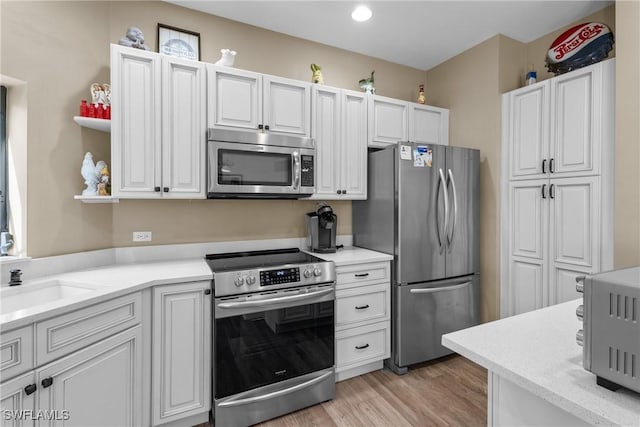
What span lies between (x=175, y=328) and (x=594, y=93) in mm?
3199

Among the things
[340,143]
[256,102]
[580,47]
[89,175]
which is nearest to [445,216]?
[340,143]

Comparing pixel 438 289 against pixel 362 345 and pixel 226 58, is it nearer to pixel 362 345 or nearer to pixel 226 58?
pixel 362 345

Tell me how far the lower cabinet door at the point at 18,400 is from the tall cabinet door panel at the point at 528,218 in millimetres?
3260

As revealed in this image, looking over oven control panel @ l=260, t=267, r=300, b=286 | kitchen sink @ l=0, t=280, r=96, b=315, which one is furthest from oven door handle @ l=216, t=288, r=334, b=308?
kitchen sink @ l=0, t=280, r=96, b=315

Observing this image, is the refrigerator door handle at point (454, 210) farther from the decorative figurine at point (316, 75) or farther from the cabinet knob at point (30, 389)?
the cabinet knob at point (30, 389)

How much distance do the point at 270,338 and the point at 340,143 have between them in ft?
5.41

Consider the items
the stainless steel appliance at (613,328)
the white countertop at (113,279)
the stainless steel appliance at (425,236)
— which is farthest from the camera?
the stainless steel appliance at (425,236)

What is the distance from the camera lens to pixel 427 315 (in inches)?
104

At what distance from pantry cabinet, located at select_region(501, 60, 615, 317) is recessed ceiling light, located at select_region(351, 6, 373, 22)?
4.69 feet

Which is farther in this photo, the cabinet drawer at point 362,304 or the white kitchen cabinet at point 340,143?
the white kitchen cabinet at point 340,143

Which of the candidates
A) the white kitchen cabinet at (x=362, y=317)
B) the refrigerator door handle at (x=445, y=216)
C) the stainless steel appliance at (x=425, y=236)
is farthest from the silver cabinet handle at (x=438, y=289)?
the refrigerator door handle at (x=445, y=216)

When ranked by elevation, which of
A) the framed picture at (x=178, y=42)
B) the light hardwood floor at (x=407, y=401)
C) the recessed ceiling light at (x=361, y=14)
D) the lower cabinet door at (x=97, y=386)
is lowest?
the light hardwood floor at (x=407, y=401)

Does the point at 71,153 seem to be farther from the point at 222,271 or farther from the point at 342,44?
the point at 342,44

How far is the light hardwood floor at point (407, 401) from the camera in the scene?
201 cm
